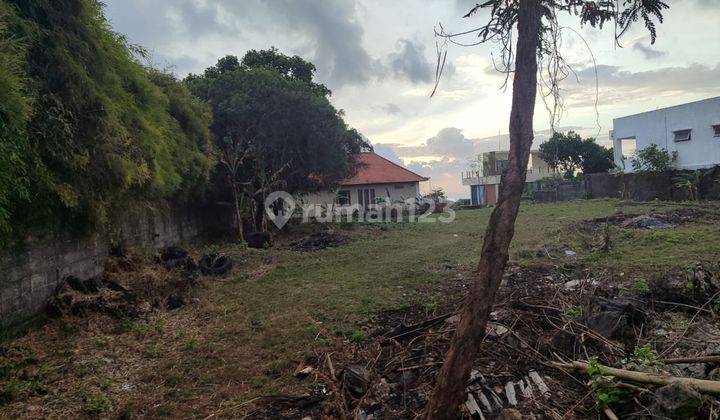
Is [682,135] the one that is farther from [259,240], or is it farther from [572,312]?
[572,312]

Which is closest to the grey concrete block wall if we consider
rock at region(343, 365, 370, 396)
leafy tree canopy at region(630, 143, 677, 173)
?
rock at region(343, 365, 370, 396)

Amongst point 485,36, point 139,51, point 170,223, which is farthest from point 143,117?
point 485,36

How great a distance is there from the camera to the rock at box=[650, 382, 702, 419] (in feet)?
7.03

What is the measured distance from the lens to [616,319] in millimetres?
3387

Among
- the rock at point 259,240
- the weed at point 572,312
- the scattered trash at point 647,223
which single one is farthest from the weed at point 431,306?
the scattered trash at point 647,223

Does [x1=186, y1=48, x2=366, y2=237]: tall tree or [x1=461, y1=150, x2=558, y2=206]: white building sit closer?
[x1=186, y1=48, x2=366, y2=237]: tall tree

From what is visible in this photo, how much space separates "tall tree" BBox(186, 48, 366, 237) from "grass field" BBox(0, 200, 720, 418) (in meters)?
3.91

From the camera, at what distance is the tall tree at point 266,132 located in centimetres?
1205

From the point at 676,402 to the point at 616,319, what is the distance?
4.28ft

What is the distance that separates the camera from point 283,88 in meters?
12.4

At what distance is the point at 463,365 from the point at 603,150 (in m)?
31.7

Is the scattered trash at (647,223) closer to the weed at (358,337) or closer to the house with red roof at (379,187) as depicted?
the weed at (358,337)

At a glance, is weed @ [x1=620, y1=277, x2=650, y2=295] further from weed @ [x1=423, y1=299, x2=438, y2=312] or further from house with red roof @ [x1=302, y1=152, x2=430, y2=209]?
house with red roof @ [x1=302, y1=152, x2=430, y2=209]

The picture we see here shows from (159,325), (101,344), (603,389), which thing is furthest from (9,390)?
(603,389)
